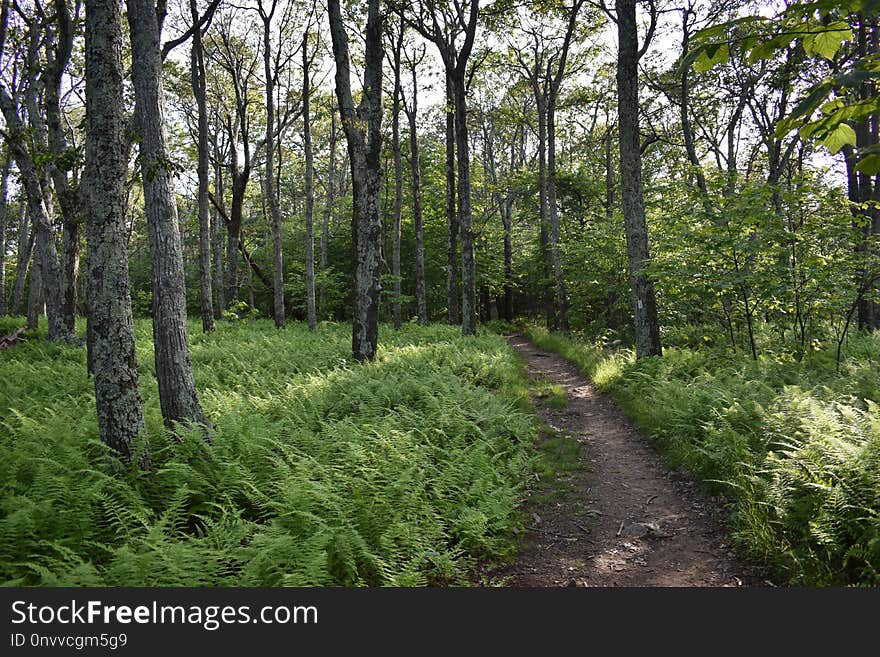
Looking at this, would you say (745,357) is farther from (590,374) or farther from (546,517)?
(546,517)

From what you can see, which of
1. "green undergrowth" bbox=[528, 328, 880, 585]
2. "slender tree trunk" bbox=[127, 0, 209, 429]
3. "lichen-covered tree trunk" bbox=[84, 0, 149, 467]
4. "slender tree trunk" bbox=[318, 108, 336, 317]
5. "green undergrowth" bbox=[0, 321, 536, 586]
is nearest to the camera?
"green undergrowth" bbox=[0, 321, 536, 586]

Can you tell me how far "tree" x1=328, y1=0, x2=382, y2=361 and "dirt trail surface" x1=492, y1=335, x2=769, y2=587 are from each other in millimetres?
6099

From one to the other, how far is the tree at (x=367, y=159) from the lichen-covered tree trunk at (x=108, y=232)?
22.2 feet

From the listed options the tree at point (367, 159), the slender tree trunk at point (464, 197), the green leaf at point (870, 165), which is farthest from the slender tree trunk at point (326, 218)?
the green leaf at point (870, 165)

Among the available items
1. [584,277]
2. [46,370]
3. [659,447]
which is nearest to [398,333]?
[584,277]

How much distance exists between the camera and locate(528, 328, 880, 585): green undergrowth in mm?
4238

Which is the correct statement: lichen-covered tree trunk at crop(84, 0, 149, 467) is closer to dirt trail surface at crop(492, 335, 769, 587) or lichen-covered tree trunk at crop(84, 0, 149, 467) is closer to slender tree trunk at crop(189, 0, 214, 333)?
dirt trail surface at crop(492, 335, 769, 587)

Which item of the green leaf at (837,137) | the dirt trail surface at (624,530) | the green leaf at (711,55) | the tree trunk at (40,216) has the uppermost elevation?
the tree trunk at (40,216)

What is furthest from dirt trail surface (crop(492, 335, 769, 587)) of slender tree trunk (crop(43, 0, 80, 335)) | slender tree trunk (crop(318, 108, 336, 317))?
slender tree trunk (crop(318, 108, 336, 317))

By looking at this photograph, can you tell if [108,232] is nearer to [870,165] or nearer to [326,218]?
[870,165]

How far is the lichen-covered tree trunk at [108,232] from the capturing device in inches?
211

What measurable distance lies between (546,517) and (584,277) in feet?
55.5

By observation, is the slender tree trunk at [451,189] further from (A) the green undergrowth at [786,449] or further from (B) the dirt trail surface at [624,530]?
(B) the dirt trail surface at [624,530]

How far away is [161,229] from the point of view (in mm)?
6301
